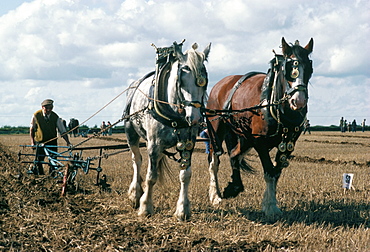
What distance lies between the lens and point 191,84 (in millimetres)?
6176

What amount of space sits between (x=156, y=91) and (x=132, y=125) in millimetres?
1552

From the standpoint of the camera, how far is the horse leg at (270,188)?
274 inches

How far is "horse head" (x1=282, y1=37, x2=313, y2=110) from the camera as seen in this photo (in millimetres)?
6328

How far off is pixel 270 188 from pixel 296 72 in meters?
1.86

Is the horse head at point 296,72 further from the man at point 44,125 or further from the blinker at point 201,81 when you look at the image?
the man at point 44,125

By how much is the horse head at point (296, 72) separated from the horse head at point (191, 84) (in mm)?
1201

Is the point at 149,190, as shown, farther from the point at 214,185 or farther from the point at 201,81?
the point at 201,81

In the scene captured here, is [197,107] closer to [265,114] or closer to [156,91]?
[156,91]

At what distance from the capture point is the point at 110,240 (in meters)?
5.51

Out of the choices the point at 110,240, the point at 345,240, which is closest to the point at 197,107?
the point at 110,240

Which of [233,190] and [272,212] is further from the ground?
[233,190]

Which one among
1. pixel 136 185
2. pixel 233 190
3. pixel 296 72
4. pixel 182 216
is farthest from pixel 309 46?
pixel 136 185

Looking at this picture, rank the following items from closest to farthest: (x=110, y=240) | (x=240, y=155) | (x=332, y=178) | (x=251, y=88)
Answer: (x=110, y=240) < (x=251, y=88) < (x=240, y=155) < (x=332, y=178)

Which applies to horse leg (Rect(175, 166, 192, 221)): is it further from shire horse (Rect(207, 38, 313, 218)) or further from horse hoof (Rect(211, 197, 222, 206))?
horse hoof (Rect(211, 197, 222, 206))
